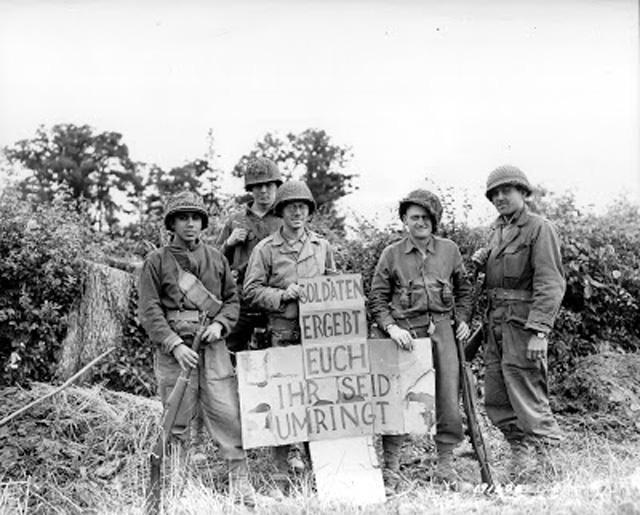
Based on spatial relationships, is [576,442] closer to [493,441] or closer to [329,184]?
[493,441]

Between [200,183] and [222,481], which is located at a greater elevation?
[200,183]

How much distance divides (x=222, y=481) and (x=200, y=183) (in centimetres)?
765

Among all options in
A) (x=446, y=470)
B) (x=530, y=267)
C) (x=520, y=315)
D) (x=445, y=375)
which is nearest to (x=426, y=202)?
(x=530, y=267)

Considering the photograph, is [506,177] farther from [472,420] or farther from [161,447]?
[161,447]

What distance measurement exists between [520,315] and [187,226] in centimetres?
247

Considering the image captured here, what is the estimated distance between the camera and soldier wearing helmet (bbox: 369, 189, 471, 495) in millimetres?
6074

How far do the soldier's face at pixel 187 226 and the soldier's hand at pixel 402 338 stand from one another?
5.05ft

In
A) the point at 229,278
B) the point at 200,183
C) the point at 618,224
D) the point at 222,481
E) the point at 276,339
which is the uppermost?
the point at 200,183

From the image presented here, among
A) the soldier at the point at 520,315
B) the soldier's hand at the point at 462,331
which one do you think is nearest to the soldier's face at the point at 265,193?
the soldier at the point at 520,315

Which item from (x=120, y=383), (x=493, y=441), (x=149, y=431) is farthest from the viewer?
(x=120, y=383)

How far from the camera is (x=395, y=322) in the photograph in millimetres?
6145

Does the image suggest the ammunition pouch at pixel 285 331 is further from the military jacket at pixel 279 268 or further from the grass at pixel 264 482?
the grass at pixel 264 482

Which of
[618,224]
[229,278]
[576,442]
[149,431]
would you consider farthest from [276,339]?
[618,224]

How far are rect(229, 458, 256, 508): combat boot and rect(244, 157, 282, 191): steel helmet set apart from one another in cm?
219
